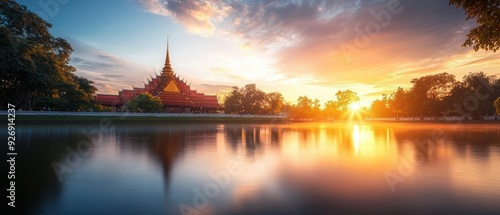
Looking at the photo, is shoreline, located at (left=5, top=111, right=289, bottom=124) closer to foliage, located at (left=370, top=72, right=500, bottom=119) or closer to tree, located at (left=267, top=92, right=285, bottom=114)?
tree, located at (left=267, top=92, right=285, bottom=114)

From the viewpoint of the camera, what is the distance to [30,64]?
1055 inches

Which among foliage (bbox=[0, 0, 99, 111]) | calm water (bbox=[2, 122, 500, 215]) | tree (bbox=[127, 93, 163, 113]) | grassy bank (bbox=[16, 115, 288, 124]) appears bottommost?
calm water (bbox=[2, 122, 500, 215])

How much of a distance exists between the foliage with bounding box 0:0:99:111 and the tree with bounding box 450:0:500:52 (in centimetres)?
3223

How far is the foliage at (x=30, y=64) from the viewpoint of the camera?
26031mm

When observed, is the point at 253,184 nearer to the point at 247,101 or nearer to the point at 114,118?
the point at 114,118

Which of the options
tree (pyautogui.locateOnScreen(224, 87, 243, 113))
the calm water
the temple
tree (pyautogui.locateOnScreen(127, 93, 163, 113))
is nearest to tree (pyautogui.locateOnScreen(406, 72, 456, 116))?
tree (pyautogui.locateOnScreen(224, 87, 243, 113))

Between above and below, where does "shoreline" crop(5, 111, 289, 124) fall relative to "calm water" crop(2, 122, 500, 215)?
above

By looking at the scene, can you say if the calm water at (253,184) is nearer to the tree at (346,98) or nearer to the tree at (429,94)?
the tree at (429,94)

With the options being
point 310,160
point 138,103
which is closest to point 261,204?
point 310,160

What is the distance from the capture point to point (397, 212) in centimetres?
520

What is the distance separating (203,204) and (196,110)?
67.7 m

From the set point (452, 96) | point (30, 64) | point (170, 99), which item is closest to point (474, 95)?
point (452, 96)

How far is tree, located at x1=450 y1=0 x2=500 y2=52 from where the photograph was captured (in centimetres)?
863

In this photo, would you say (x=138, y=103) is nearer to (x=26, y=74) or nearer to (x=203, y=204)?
(x=26, y=74)
